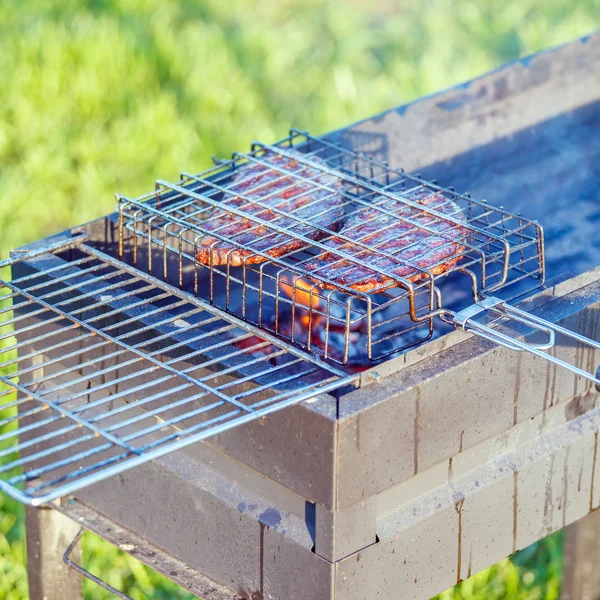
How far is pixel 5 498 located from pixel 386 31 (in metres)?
5.09

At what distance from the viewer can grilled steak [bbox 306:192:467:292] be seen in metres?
2.33

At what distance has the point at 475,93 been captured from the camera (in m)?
3.69

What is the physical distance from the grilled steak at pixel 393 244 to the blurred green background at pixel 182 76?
300 centimetres

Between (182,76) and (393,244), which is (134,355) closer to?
(393,244)

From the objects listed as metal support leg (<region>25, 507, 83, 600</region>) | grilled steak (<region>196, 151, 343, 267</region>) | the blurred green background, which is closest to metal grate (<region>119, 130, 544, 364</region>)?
grilled steak (<region>196, 151, 343, 267</region>)

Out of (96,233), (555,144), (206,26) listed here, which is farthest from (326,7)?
(96,233)

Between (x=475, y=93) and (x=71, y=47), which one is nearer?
(x=475, y=93)

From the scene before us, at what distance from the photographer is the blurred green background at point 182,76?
582 cm

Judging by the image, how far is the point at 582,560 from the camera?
12.2ft

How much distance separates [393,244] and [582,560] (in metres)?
1.79

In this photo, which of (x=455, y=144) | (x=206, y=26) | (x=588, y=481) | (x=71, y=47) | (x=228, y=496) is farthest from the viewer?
(x=206, y=26)

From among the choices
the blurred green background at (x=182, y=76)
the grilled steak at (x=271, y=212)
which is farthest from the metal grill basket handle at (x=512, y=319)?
the blurred green background at (x=182, y=76)

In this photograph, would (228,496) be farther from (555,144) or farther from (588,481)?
(555,144)

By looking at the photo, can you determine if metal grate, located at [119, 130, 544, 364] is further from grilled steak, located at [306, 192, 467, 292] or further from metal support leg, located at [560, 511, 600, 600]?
metal support leg, located at [560, 511, 600, 600]
